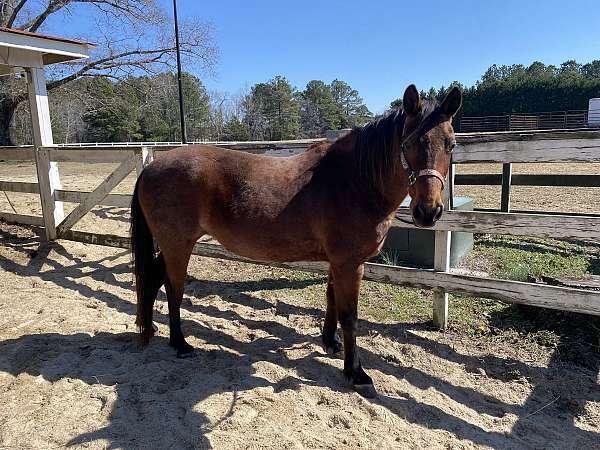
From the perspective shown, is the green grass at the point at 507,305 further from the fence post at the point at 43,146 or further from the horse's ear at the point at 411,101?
the fence post at the point at 43,146

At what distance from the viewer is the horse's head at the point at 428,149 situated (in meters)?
2.28

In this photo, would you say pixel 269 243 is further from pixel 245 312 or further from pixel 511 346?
pixel 511 346

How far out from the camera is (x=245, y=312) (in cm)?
399

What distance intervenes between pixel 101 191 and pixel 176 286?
8.96 feet

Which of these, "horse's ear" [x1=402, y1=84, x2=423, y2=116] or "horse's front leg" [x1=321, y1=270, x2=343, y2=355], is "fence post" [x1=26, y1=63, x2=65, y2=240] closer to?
"horse's front leg" [x1=321, y1=270, x2=343, y2=355]

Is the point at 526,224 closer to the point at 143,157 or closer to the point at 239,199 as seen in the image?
the point at 239,199

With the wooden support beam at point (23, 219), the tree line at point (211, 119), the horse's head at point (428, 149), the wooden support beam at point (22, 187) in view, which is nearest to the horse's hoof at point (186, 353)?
the horse's head at point (428, 149)

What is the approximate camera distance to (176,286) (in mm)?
3297

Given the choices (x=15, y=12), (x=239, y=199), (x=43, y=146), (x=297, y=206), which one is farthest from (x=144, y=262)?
(x=15, y=12)

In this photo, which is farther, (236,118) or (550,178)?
(236,118)

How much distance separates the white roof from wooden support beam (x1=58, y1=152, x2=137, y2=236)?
209 centimetres

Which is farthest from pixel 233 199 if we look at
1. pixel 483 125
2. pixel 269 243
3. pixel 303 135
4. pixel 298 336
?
pixel 303 135

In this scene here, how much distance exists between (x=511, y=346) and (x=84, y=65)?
1876 cm

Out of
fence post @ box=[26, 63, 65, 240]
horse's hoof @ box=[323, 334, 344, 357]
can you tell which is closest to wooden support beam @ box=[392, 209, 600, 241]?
horse's hoof @ box=[323, 334, 344, 357]
